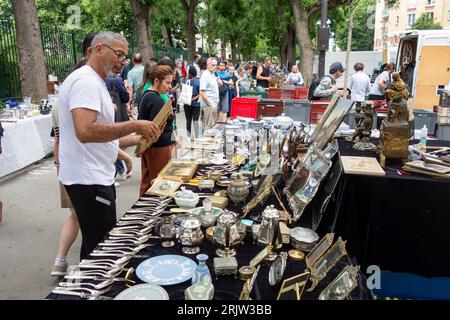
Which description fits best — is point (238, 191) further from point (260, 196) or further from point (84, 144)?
point (84, 144)

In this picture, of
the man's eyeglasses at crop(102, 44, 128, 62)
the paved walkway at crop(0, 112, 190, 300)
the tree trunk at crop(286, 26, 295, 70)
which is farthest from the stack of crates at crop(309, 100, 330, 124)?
the tree trunk at crop(286, 26, 295, 70)

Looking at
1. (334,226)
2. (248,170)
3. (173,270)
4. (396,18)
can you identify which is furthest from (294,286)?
(396,18)

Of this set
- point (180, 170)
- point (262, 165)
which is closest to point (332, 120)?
point (262, 165)

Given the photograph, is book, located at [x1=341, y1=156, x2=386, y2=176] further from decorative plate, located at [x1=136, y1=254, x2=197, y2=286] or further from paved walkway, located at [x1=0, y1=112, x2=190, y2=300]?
paved walkway, located at [x1=0, y1=112, x2=190, y2=300]

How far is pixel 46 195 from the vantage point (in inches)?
207

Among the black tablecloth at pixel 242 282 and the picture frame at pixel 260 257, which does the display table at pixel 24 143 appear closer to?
the black tablecloth at pixel 242 282

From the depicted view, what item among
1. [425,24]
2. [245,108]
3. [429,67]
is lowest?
[245,108]

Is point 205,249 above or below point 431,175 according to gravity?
below

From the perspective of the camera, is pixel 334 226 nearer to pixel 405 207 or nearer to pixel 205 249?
pixel 405 207

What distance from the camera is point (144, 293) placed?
4.90ft

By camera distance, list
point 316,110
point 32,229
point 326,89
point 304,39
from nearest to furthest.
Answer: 1. point 32,229
2. point 316,110
3. point 326,89
4. point 304,39

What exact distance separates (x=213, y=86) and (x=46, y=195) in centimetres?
354

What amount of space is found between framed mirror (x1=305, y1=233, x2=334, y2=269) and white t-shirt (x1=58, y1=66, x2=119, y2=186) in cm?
125

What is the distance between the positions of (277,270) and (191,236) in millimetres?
504
